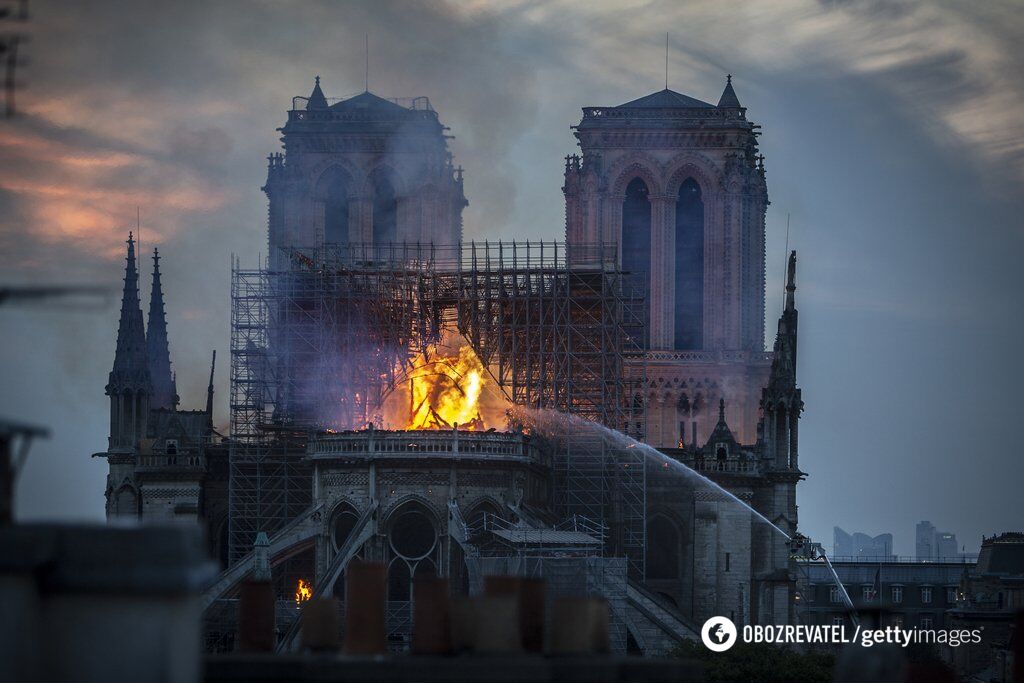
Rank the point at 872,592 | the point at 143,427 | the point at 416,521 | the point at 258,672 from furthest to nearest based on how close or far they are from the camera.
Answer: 1. the point at 872,592
2. the point at 143,427
3. the point at 416,521
4. the point at 258,672

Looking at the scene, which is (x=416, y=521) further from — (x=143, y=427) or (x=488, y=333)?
(x=143, y=427)

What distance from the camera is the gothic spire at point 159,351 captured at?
112625 mm

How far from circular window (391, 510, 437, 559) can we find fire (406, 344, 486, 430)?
623 centimetres

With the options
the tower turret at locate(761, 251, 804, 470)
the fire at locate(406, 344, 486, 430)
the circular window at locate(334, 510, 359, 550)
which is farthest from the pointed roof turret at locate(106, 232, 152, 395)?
the tower turret at locate(761, 251, 804, 470)

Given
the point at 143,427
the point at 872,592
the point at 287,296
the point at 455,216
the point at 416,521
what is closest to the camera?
the point at 416,521

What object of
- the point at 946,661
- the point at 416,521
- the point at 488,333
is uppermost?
the point at 488,333

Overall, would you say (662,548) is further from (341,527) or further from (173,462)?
(173,462)

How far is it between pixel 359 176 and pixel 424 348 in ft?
68.3

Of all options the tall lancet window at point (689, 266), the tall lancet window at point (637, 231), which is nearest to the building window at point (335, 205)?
the tall lancet window at point (637, 231)

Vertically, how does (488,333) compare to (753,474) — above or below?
above

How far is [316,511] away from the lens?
85.2m

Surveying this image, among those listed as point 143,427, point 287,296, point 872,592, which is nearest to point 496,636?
point 287,296

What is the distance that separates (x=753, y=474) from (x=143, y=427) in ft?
91.2

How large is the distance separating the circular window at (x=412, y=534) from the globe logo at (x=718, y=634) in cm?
1065
